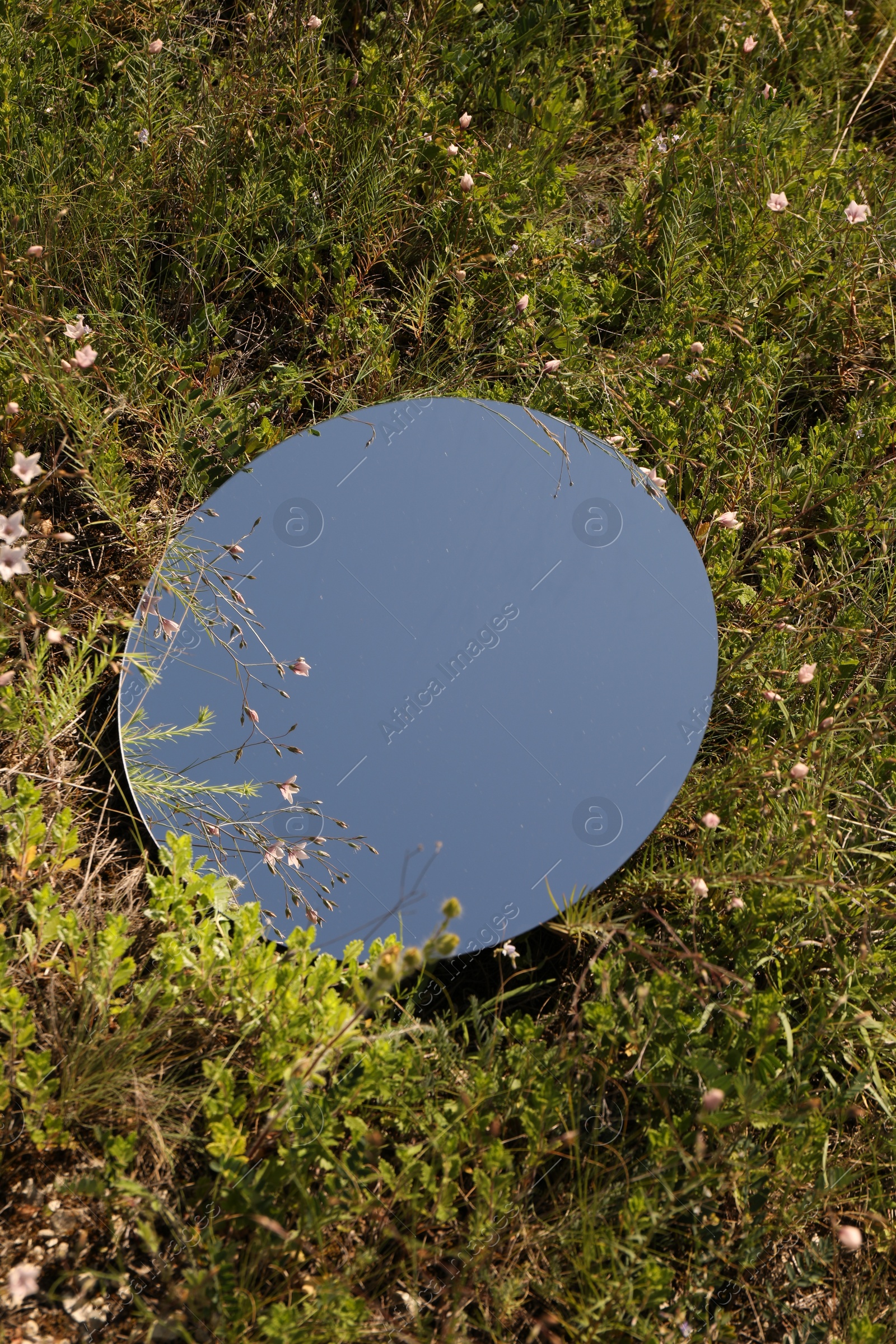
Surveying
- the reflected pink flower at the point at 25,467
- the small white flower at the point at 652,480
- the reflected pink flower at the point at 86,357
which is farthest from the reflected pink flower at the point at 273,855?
the small white flower at the point at 652,480

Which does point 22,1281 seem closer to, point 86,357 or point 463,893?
point 463,893

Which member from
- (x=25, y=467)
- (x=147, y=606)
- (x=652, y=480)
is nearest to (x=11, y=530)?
(x=25, y=467)

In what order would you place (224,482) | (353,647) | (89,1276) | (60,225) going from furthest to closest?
1. (60,225)
2. (224,482)
3. (353,647)
4. (89,1276)

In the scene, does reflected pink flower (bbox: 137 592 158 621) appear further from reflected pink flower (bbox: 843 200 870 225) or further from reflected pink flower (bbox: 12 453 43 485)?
reflected pink flower (bbox: 843 200 870 225)

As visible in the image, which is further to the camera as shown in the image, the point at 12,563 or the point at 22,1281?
the point at 12,563

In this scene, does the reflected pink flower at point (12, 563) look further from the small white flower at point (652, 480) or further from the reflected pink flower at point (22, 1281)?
the small white flower at point (652, 480)

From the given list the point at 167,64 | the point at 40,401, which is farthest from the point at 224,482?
the point at 167,64

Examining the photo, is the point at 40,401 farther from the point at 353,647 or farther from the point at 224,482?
the point at 353,647
